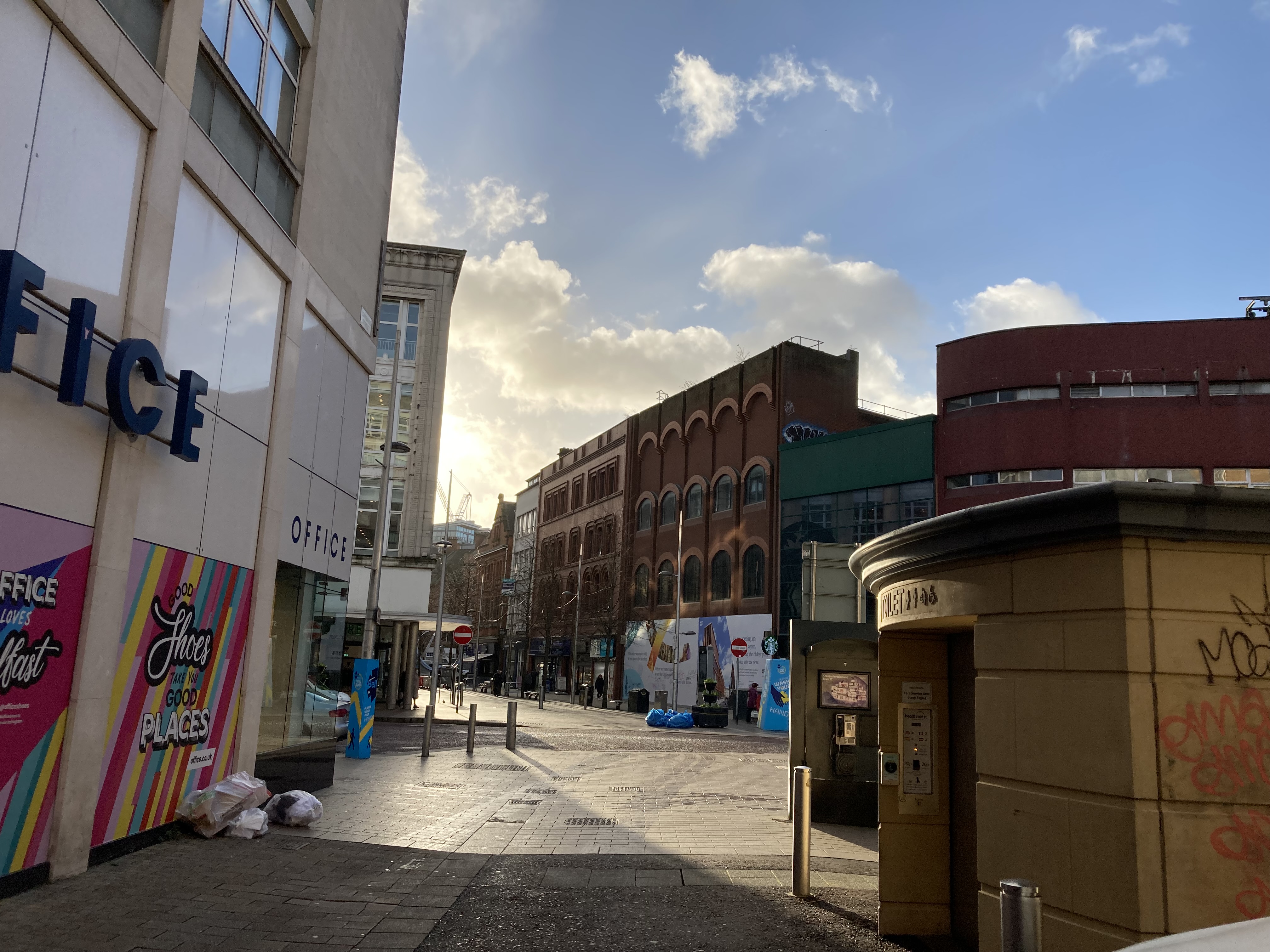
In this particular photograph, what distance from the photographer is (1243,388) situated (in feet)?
109

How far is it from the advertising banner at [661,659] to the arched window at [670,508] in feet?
17.5

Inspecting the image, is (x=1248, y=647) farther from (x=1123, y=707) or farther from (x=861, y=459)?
(x=861, y=459)

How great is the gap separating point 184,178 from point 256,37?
3005mm

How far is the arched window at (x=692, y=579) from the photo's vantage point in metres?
47.9

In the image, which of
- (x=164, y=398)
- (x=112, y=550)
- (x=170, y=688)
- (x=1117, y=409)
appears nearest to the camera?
(x=112, y=550)

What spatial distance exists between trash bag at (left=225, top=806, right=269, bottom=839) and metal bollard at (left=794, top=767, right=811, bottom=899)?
550cm

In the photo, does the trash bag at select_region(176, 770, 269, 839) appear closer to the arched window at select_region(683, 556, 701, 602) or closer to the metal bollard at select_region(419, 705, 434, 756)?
the metal bollard at select_region(419, 705, 434, 756)

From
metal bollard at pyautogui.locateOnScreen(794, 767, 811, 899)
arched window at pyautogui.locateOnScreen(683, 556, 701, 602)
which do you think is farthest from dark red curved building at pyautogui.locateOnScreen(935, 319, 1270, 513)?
metal bollard at pyautogui.locateOnScreen(794, 767, 811, 899)

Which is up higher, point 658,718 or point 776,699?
point 776,699

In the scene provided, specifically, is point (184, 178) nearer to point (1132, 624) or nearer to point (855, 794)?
point (1132, 624)

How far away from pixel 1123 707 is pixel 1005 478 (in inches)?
1238

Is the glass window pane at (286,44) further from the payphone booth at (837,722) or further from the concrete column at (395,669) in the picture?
the concrete column at (395,669)

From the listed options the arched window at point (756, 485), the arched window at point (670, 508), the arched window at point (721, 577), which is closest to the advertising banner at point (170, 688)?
the arched window at point (756, 485)

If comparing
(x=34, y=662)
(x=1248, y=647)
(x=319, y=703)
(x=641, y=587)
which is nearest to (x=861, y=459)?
(x=641, y=587)
